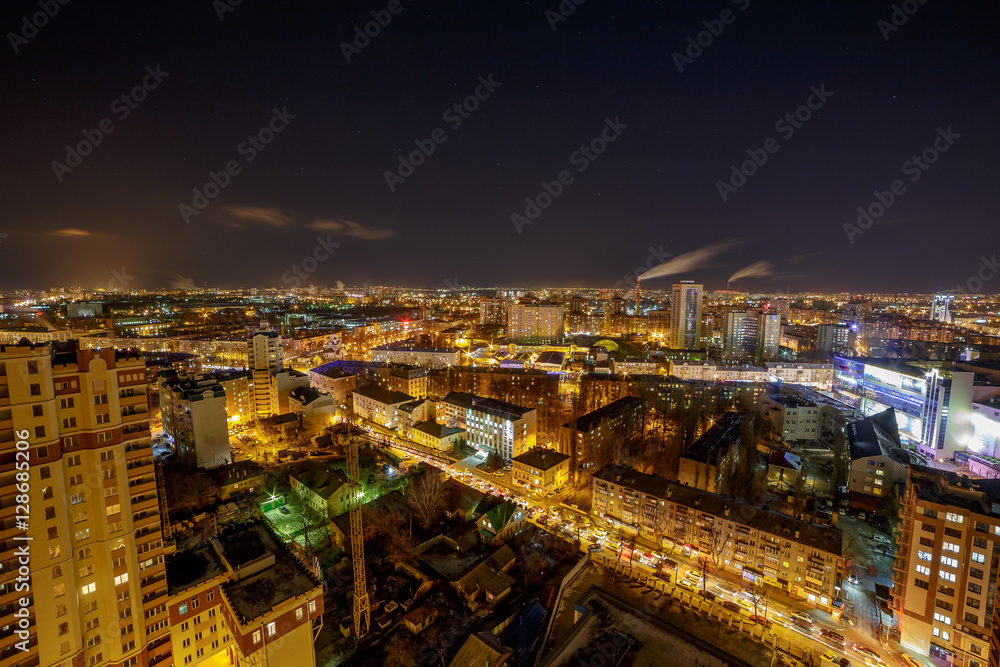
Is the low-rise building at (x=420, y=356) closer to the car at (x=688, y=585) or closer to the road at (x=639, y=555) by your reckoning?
the road at (x=639, y=555)

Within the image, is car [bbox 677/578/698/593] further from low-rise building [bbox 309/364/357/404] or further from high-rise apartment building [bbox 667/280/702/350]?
high-rise apartment building [bbox 667/280/702/350]

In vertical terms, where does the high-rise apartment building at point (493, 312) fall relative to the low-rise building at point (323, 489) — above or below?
above

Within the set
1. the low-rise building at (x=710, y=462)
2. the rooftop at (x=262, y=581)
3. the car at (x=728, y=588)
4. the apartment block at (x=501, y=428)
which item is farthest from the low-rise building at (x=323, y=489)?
the low-rise building at (x=710, y=462)

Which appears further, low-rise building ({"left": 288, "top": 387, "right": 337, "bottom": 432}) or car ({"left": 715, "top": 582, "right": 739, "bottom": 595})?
low-rise building ({"left": 288, "top": 387, "right": 337, "bottom": 432})

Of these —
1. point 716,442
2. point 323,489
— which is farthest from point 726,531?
point 323,489

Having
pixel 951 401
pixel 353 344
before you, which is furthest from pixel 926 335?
pixel 353 344

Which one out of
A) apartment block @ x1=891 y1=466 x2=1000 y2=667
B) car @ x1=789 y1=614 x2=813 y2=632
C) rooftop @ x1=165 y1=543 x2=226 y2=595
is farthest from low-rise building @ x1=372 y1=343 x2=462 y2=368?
apartment block @ x1=891 y1=466 x2=1000 y2=667

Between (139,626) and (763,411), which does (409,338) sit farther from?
(139,626)
